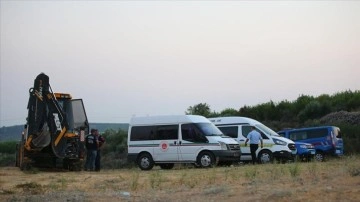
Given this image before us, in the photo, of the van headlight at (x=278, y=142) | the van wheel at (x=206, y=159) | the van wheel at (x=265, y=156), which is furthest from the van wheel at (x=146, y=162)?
the van headlight at (x=278, y=142)

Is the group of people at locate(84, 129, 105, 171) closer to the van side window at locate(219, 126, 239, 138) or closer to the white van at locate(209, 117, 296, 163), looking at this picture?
the van side window at locate(219, 126, 239, 138)

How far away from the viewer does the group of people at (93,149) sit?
21.5 metres

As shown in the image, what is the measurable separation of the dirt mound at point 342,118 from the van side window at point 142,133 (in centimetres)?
1858

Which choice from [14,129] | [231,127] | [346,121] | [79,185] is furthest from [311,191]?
[14,129]

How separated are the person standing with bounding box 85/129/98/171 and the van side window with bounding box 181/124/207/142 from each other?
3635 millimetres

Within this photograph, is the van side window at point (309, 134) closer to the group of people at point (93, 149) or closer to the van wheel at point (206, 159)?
the van wheel at point (206, 159)

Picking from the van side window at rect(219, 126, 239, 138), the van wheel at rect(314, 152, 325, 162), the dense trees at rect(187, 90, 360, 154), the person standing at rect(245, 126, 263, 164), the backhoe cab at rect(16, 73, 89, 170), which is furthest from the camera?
the dense trees at rect(187, 90, 360, 154)

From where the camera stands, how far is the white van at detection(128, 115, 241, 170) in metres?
20.9

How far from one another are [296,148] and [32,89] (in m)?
12.5

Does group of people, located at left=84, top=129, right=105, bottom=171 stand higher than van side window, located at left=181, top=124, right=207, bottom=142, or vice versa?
van side window, located at left=181, top=124, right=207, bottom=142

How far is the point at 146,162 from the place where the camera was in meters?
22.2

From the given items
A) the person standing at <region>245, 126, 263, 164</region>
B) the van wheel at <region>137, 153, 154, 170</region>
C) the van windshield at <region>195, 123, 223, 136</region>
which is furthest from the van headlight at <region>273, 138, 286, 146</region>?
the van wheel at <region>137, 153, 154, 170</region>

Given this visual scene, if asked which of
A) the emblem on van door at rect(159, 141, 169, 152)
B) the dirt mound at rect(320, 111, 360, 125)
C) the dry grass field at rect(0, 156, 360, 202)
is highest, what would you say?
the dirt mound at rect(320, 111, 360, 125)

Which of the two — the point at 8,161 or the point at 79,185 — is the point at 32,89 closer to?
the point at 79,185
